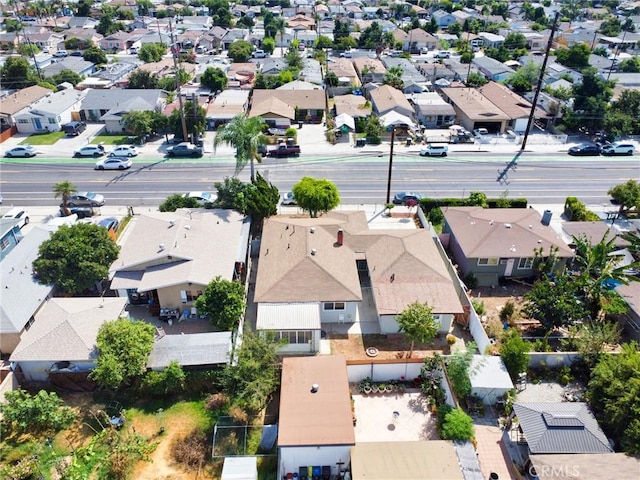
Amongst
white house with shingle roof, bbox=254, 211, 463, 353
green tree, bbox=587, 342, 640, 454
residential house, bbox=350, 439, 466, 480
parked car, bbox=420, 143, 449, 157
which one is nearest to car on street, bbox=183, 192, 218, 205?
white house with shingle roof, bbox=254, 211, 463, 353

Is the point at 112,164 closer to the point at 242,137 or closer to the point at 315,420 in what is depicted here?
the point at 242,137

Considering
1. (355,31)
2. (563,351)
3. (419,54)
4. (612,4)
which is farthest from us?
(612,4)

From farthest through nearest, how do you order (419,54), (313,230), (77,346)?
(419,54), (313,230), (77,346)

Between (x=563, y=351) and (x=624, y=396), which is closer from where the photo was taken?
(x=624, y=396)

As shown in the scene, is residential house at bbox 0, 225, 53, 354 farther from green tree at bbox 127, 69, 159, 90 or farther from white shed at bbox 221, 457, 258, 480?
green tree at bbox 127, 69, 159, 90

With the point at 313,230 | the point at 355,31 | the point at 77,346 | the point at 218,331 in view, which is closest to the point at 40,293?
the point at 77,346

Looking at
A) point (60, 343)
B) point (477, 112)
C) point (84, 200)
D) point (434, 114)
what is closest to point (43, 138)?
point (84, 200)

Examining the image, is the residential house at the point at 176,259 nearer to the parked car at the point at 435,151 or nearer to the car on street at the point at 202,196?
the car on street at the point at 202,196

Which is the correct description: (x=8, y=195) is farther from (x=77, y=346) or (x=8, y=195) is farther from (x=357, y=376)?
(x=357, y=376)
